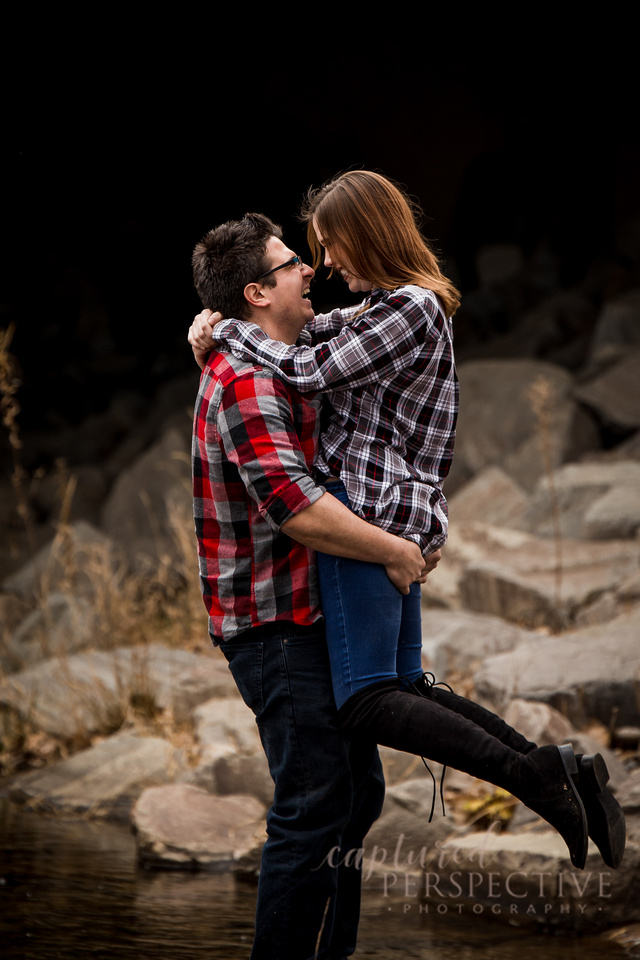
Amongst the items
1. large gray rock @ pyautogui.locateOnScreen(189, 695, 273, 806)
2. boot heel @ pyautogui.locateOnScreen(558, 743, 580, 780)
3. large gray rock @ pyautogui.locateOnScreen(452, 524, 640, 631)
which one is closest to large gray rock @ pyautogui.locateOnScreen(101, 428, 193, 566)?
large gray rock @ pyautogui.locateOnScreen(452, 524, 640, 631)

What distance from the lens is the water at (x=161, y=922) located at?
2.71m

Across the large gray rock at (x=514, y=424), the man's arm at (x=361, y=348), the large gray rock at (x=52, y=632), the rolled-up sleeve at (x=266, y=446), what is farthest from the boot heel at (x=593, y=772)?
the large gray rock at (x=514, y=424)

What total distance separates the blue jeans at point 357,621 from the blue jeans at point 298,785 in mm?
63

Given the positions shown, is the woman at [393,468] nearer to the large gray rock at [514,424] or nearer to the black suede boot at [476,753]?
the black suede boot at [476,753]

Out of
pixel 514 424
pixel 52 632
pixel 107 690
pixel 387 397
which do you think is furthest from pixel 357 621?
pixel 514 424

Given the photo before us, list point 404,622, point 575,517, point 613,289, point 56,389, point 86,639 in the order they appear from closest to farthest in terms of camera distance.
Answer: point 404,622, point 86,639, point 575,517, point 613,289, point 56,389

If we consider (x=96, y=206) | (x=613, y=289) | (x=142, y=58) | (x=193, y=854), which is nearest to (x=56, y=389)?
(x=96, y=206)

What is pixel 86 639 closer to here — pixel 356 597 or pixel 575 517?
pixel 575 517

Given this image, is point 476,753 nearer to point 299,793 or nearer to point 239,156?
point 299,793

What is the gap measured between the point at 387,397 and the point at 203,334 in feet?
1.43

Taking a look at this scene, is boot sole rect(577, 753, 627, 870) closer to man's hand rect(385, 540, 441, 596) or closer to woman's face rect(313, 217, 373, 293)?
man's hand rect(385, 540, 441, 596)

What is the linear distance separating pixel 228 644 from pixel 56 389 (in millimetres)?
10032

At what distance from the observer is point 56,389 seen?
11742 mm

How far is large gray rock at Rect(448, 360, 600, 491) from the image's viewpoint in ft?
24.7
